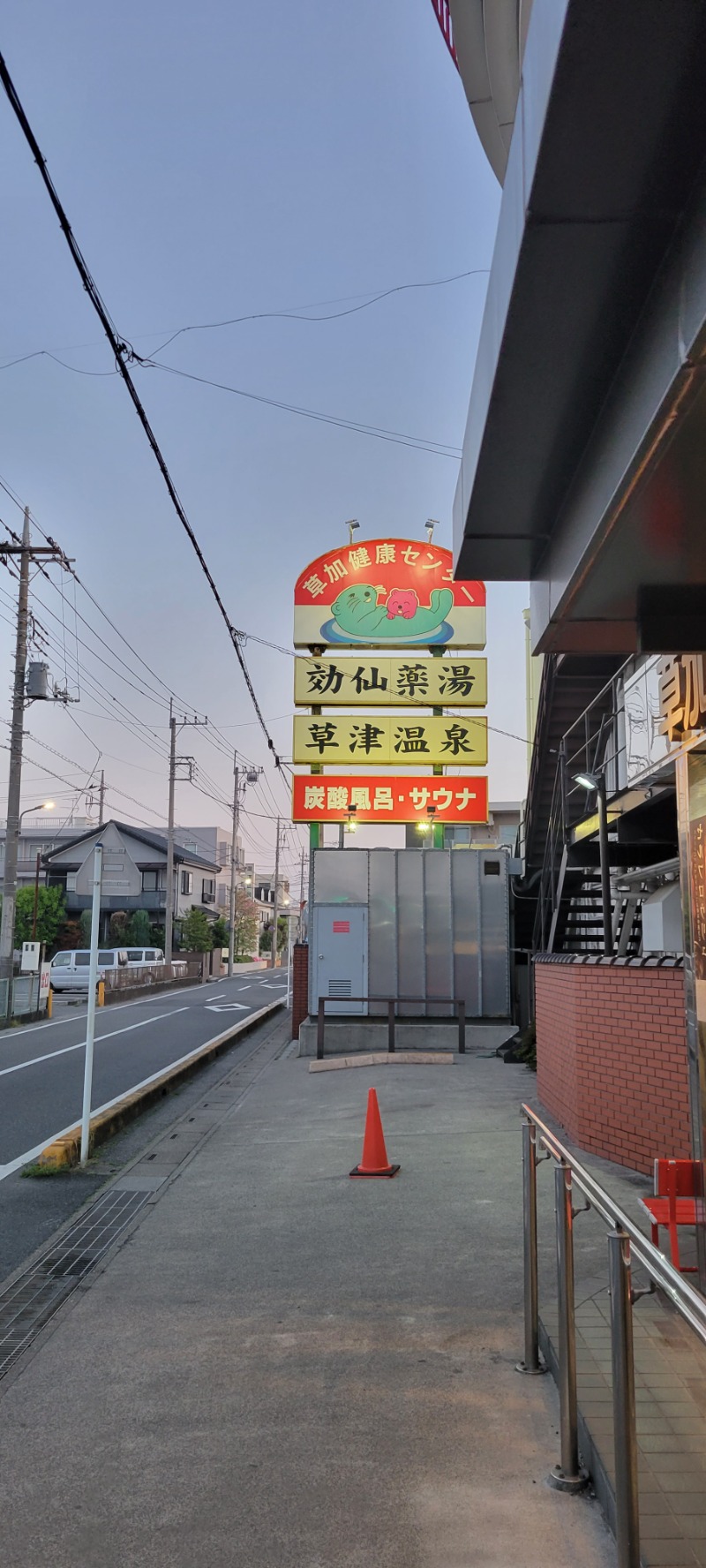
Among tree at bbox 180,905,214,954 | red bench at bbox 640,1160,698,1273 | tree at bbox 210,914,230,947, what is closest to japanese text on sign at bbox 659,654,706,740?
red bench at bbox 640,1160,698,1273

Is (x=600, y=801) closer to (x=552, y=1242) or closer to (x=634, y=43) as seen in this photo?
(x=552, y=1242)

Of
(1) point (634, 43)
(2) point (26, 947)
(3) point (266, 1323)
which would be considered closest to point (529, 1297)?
(3) point (266, 1323)

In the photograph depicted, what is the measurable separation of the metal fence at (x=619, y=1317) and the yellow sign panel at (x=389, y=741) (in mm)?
19155

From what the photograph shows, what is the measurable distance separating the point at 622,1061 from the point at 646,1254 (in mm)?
5757

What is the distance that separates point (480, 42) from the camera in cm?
906

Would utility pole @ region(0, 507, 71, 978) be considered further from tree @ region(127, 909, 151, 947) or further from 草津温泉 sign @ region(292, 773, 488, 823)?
tree @ region(127, 909, 151, 947)

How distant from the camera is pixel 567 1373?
356 centimetres

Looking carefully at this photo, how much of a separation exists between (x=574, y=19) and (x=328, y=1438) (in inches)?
174

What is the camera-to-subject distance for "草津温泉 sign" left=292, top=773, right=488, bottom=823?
2312 centimetres

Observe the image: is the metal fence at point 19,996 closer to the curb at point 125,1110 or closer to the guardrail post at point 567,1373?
the curb at point 125,1110

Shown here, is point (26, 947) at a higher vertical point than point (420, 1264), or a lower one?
higher

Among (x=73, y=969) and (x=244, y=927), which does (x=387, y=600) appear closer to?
(x=73, y=969)

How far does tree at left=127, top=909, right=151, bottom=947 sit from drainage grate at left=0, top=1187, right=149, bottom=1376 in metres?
50.5

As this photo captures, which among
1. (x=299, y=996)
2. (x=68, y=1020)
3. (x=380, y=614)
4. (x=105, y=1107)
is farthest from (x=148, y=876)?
(x=105, y=1107)
